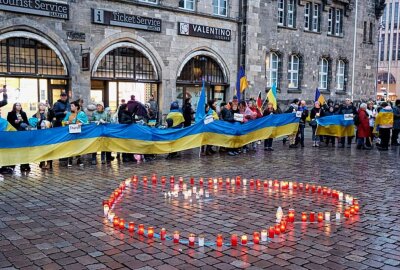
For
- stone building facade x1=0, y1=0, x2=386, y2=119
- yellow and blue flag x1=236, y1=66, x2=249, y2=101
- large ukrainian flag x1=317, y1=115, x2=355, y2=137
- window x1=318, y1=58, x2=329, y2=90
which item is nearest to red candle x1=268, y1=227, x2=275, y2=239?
stone building facade x1=0, y1=0, x2=386, y2=119

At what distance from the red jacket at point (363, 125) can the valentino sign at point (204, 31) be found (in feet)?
33.1

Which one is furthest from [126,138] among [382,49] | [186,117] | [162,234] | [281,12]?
[382,49]

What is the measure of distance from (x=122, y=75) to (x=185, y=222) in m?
15.3

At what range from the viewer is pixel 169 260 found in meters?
5.60

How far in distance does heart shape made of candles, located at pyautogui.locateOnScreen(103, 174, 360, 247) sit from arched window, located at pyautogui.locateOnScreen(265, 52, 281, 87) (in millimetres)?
18816

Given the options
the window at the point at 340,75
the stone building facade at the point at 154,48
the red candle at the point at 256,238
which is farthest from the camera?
the window at the point at 340,75

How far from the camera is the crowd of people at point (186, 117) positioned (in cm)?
1330

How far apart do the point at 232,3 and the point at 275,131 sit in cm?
1129

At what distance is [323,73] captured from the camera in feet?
109

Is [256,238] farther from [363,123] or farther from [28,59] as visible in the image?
[28,59]

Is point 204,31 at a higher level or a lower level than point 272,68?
higher

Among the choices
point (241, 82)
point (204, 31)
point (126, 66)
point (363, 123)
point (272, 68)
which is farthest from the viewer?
point (272, 68)

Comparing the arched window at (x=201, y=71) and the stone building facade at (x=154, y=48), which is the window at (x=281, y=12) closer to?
Answer: the stone building facade at (x=154, y=48)

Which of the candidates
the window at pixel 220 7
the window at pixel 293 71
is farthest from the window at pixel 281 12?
the window at pixel 220 7
